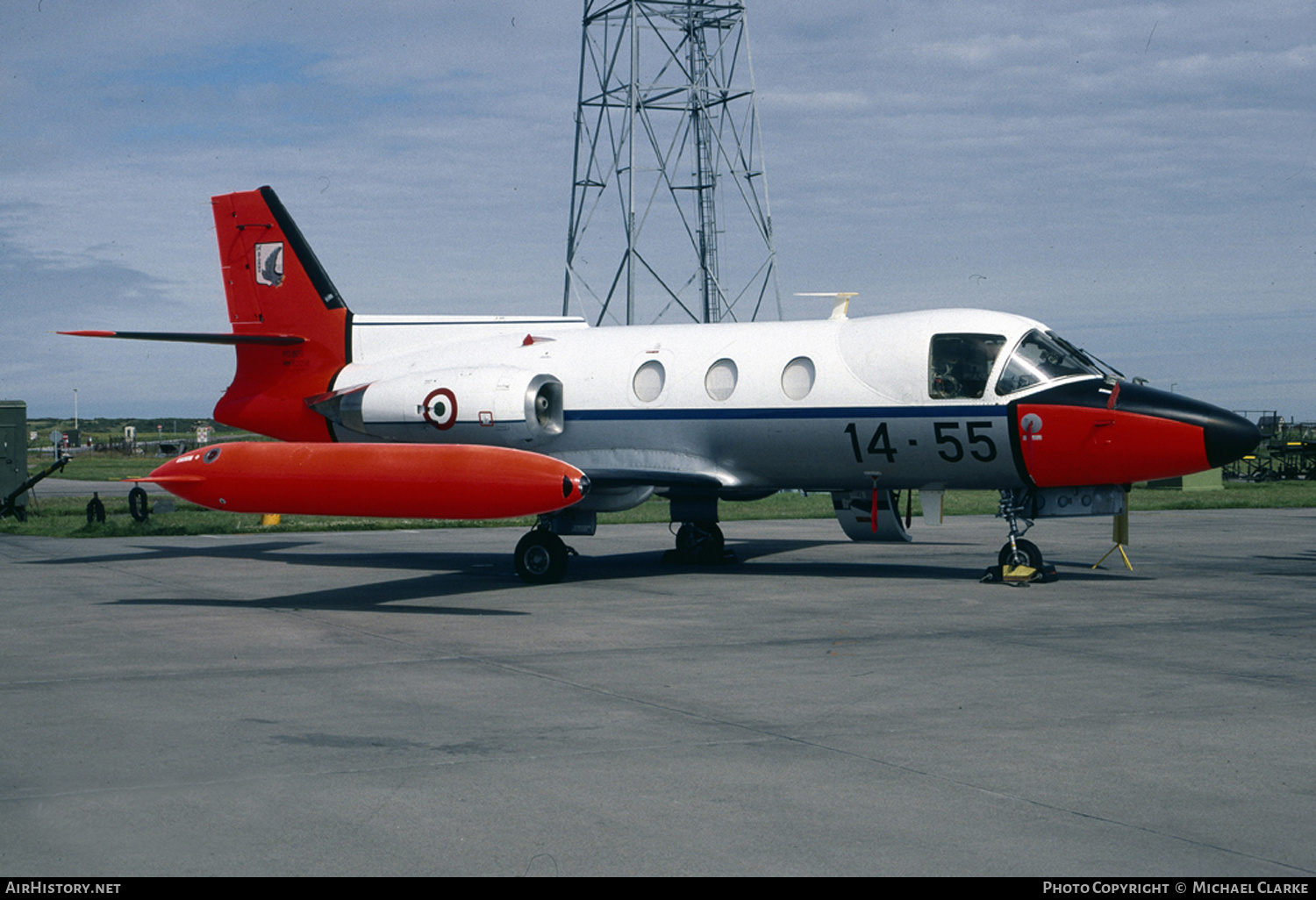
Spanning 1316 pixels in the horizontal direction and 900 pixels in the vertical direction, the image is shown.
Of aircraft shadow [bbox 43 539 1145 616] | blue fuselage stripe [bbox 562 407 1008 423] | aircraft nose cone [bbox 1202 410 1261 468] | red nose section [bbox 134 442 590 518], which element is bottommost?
aircraft shadow [bbox 43 539 1145 616]

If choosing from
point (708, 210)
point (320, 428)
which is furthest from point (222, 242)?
point (708, 210)

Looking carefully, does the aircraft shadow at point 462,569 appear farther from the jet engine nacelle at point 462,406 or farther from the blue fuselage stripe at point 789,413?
the blue fuselage stripe at point 789,413

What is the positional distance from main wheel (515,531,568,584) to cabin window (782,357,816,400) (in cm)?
367

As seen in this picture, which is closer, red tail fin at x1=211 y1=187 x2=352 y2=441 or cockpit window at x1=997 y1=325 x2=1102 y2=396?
cockpit window at x1=997 y1=325 x2=1102 y2=396

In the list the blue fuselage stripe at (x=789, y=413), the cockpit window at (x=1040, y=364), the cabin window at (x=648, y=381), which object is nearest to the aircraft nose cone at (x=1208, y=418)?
the cockpit window at (x=1040, y=364)

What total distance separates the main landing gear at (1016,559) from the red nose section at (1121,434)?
785mm

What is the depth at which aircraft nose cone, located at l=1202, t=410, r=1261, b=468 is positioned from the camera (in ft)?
48.1

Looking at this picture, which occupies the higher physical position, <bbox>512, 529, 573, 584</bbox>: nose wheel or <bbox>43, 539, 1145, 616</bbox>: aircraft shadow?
<bbox>512, 529, 573, 584</bbox>: nose wheel

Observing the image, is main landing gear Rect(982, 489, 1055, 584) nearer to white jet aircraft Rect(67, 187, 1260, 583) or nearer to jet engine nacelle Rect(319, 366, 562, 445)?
white jet aircraft Rect(67, 187, 1260, 583)

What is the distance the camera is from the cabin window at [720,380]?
1703 centimetres

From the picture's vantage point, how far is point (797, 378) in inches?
656

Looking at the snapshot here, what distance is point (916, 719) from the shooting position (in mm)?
7984

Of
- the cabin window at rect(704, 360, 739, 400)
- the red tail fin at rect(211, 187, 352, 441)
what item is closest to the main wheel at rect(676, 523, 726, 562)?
the cabin window at rect(704, 360, 739, 400)
